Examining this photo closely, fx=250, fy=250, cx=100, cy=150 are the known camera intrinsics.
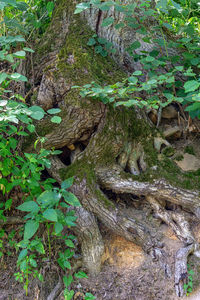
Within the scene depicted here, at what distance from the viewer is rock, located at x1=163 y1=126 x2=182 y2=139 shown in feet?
11.0

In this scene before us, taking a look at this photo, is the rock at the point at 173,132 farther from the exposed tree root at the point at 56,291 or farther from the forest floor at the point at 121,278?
the exposed tree root at the point at 56,291

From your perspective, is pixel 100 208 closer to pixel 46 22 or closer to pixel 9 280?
pixel 9 280

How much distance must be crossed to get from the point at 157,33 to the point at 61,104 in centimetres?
182

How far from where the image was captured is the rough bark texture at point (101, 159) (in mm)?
2713

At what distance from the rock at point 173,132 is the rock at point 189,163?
332 mm

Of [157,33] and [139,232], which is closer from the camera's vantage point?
[139,232]

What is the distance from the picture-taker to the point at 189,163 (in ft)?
10.3

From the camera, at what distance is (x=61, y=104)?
114 inches

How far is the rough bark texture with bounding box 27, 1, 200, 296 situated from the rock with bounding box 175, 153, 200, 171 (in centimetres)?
28

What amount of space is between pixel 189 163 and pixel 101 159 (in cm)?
113

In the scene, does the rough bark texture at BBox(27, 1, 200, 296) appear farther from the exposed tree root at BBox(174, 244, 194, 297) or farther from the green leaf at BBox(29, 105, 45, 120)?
the green leaf at BBox(29, 105, 45, 120)

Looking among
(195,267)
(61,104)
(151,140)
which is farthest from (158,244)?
(61,104)

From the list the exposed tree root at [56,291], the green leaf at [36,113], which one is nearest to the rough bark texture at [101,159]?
the exposed tree root at [56,291]

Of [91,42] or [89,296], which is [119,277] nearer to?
[89,296]
